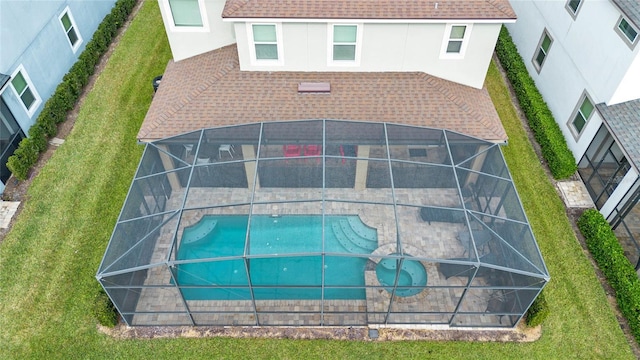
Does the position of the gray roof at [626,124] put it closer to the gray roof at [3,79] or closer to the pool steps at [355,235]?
the pool steps at [355,235]

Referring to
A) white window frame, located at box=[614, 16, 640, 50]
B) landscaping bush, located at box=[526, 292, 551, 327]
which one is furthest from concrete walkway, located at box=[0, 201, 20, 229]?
white window frame, located at box=[614, 16, 640, 50]

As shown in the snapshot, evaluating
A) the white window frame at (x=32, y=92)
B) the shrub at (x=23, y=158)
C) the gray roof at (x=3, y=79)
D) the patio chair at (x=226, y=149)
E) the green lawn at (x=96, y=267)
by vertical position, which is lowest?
the green lawn at (x=96, y=267)

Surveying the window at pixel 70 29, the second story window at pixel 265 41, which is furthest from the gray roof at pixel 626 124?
the window at pixel 70 29

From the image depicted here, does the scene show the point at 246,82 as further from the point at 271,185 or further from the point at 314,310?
the point at 314,310

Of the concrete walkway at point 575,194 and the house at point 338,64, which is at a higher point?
the house at point 338,64

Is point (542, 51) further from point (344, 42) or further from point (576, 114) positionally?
point (344, 42)

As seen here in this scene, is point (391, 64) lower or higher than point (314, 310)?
higher

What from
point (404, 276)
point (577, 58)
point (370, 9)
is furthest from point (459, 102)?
point (404, 276)

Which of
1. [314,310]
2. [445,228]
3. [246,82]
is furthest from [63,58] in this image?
[445,228]
